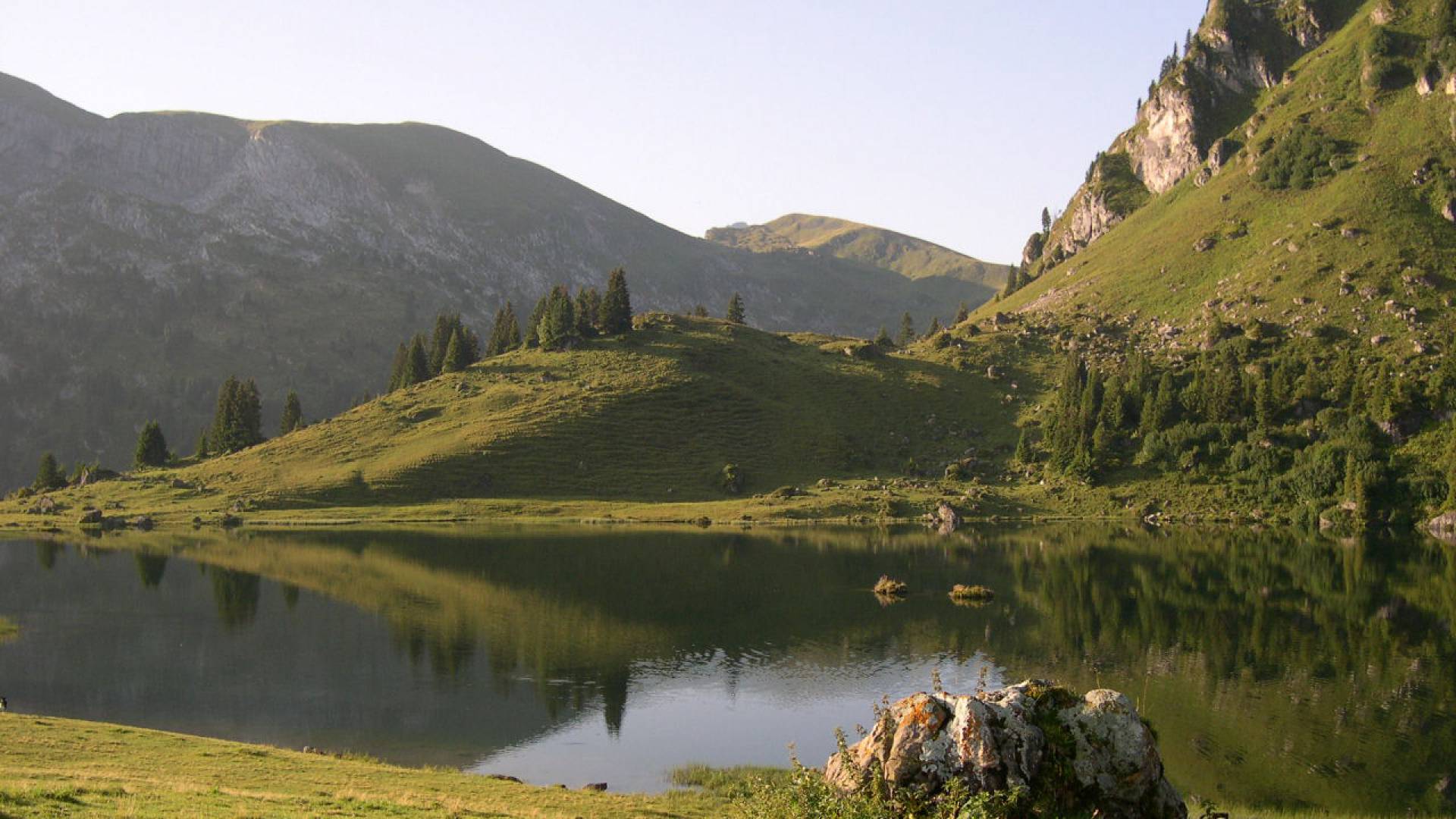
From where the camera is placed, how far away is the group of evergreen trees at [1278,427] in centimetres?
15600

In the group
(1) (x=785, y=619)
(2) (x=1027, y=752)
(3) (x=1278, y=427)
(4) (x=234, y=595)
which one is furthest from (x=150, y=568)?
(3) (x=1278, y=427)

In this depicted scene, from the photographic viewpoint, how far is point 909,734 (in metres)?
22.8

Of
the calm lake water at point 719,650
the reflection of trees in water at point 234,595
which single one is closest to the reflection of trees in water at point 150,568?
the calm lake water at point 719,650

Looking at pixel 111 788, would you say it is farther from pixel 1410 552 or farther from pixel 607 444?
pixel 607 444

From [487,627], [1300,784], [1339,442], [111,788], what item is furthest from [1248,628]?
[1339,442]

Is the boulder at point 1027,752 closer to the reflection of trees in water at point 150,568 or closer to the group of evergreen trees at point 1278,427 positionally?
the reflection of trees in water at point 150,568

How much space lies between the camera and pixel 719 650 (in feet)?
237

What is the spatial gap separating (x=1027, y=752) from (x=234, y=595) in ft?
290

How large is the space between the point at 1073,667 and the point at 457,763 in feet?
121

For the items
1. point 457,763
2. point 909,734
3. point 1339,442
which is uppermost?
point 1339,442

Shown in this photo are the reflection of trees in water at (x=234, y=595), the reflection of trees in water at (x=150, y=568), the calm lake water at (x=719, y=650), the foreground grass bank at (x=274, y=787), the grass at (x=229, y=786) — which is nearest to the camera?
the foreground grass bank at (x=274, y=787)

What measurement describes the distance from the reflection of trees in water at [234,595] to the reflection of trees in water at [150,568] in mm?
4855

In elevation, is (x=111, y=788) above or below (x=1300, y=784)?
above

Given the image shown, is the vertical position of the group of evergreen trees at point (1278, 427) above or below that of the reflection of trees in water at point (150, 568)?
above
